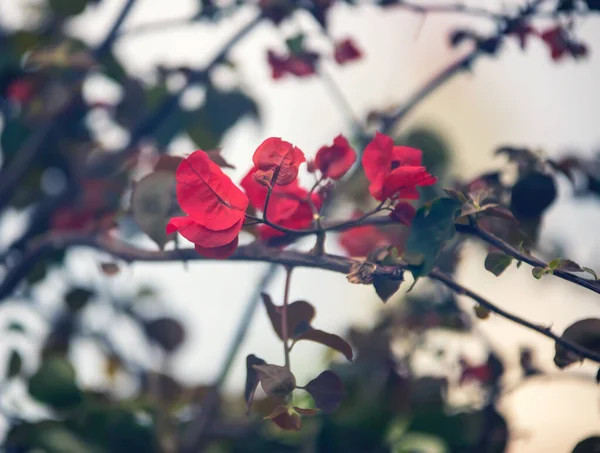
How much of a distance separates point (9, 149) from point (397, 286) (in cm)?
69

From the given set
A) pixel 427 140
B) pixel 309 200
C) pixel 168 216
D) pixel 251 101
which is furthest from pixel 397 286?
pixel 427 140

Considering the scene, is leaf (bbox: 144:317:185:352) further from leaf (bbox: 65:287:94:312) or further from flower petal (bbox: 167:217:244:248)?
flower petal (bbox: 167:217:244:248)

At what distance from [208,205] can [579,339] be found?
22 cm

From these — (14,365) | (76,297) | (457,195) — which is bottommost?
(14,365)

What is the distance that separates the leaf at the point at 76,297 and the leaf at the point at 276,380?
23.3 inches

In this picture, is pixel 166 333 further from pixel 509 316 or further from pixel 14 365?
pixel 509 316

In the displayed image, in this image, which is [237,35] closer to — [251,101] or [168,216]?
[251,101]

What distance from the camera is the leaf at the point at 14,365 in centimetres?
73

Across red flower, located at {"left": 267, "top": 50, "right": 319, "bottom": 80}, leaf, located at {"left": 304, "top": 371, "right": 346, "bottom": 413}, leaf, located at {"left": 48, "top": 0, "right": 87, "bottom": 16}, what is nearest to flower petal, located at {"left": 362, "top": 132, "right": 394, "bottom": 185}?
leaf, located at {"left": 304, "top": 371, "right": 346, "bottom": 413}

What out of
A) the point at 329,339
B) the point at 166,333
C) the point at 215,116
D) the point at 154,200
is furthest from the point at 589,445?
the point at 166,333

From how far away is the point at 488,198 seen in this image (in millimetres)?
350

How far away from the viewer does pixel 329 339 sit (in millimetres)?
332

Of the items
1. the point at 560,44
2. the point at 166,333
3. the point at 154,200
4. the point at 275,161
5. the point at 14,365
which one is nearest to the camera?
the point at 275,161

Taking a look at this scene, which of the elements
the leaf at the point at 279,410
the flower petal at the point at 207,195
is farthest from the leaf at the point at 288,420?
the flower petal at the point at 207,195
